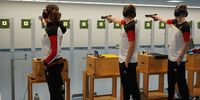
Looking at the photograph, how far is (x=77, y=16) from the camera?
5.86 meters

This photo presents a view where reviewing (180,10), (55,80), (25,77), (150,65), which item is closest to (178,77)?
(150,65)

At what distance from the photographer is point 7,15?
5.27 metres

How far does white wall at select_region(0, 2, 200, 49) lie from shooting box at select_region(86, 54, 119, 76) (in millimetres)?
1897

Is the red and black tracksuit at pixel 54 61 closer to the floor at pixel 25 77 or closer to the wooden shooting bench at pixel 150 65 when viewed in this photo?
the wooden shooting bench at pixel 150 65

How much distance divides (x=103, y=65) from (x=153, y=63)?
821 mm

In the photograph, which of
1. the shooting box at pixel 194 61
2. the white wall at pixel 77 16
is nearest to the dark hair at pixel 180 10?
the shooting box at pixel 194 61

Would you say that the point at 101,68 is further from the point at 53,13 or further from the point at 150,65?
the point at 53,13

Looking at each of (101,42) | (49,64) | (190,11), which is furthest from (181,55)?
(190,11)

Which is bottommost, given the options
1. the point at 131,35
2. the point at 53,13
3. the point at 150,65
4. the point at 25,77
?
the point at 25,77

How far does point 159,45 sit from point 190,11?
1180 mm

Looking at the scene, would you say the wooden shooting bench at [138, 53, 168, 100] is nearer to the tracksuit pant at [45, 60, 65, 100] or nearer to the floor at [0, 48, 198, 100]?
the floor at [0, 48, 198, 100]

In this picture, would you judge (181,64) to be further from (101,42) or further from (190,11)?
(190,11)

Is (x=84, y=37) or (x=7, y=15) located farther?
(x=84, y=37)

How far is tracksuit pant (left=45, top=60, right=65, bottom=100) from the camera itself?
3443mm
